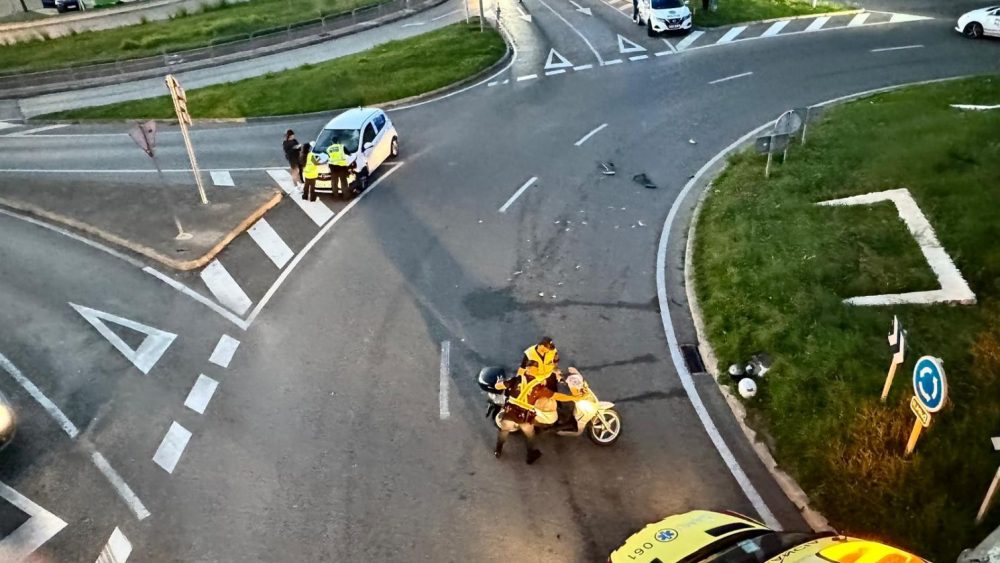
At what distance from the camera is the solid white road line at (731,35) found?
1060 inches

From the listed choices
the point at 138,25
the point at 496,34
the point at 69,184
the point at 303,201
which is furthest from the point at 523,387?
the point at 138,25

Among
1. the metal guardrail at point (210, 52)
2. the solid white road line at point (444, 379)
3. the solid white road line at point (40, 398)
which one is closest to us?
the solid white road line at point (444, 379)

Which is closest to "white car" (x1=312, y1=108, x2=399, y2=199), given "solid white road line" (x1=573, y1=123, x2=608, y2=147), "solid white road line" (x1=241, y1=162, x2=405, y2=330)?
"solid white road line" (x1=241, y1=162, x2=405, y2=330)

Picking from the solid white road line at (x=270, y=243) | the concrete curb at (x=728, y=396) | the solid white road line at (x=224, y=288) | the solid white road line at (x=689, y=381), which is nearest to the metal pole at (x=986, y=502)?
the concrete curb at (x=728, y=396)

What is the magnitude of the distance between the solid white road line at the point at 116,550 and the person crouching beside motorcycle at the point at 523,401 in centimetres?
474

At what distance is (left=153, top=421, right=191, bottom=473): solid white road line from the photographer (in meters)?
9.62

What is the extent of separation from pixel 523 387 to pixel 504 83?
17982 millimetres

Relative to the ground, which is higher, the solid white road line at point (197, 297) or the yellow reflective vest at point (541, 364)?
the yellow reflective vest at point (541, 364)

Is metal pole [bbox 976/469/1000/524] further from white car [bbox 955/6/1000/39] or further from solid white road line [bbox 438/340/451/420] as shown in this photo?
white car [bbox 955/6/1000/39]

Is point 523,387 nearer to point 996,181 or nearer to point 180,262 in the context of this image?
point 180,262

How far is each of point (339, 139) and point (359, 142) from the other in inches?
23.3

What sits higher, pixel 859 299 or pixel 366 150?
pixel 366 150

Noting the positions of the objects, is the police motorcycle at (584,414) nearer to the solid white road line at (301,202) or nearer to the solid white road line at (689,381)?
the solid white road line at (689,381)

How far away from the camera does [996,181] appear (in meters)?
13.4
